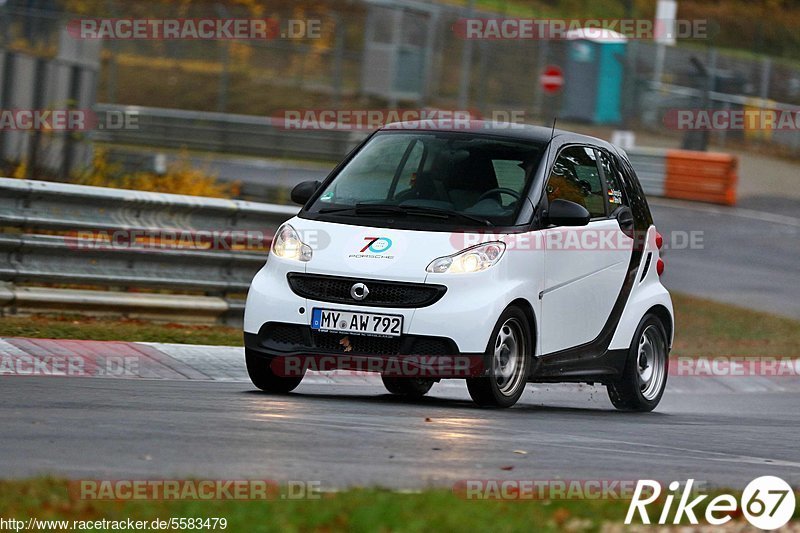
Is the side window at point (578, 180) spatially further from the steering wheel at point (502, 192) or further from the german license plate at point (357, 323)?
the german license plate at point (357, 323)

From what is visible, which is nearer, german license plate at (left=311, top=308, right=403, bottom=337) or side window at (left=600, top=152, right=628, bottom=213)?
german license plate at (left=311, top=308, right=403, bottom=337)

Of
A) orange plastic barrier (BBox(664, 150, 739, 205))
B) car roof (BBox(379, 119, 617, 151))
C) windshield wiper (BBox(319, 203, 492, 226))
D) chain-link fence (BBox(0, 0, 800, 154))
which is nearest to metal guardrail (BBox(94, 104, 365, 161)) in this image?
chain-link fence (BBox(0, 0, 800, 154))

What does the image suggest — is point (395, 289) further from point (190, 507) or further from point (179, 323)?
point (179, 323)

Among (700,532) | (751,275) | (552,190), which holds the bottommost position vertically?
(751,275)

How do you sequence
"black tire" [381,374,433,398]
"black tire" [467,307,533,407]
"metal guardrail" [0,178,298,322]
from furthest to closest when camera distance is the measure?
"metal guardrail" [0,178,298,322] < "black tire" [381,374,433,398] < "black tire" [467,307,533,407]

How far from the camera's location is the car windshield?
30.9 feet

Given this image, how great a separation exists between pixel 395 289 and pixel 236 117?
29.8 m

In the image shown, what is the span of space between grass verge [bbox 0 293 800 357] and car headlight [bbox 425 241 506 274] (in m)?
3.32

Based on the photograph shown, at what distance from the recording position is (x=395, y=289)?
29.2 feet

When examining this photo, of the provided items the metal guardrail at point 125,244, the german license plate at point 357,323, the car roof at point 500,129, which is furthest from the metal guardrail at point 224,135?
the german license plate at point 357,323

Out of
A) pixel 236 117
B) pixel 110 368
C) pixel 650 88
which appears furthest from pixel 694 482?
pixel 650 88

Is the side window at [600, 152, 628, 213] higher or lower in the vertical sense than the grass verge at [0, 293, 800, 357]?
higher

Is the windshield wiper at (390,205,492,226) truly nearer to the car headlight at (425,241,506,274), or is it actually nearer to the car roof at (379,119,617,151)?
the car headlight at (425,241,506,274)

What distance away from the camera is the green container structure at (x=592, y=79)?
44.1m
